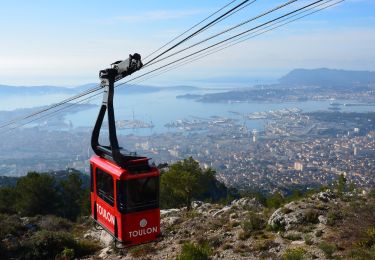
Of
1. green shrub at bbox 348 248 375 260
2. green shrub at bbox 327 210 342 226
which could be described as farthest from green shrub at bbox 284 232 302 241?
green shrub at bbox 348 248 375 260

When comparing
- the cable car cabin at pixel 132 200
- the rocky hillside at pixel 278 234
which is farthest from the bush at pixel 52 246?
the cable car cabin at pixel 132 200

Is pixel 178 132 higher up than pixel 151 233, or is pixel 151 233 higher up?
pixel 151 233

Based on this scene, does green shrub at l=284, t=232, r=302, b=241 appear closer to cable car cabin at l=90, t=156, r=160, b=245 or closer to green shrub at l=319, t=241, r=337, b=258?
green shrub at l=319, t=241, r=337, b=258

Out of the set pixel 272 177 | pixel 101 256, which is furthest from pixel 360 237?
pixel 272 177

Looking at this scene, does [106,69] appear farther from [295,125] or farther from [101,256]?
[295,125]

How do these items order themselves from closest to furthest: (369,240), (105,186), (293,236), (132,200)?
(132,200) → (105,186) → (369,240) → (293,236)

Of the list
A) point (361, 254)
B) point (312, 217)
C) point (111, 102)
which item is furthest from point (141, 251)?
point (361, 254)

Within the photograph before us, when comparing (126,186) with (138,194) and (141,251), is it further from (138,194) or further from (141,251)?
(141,251)
